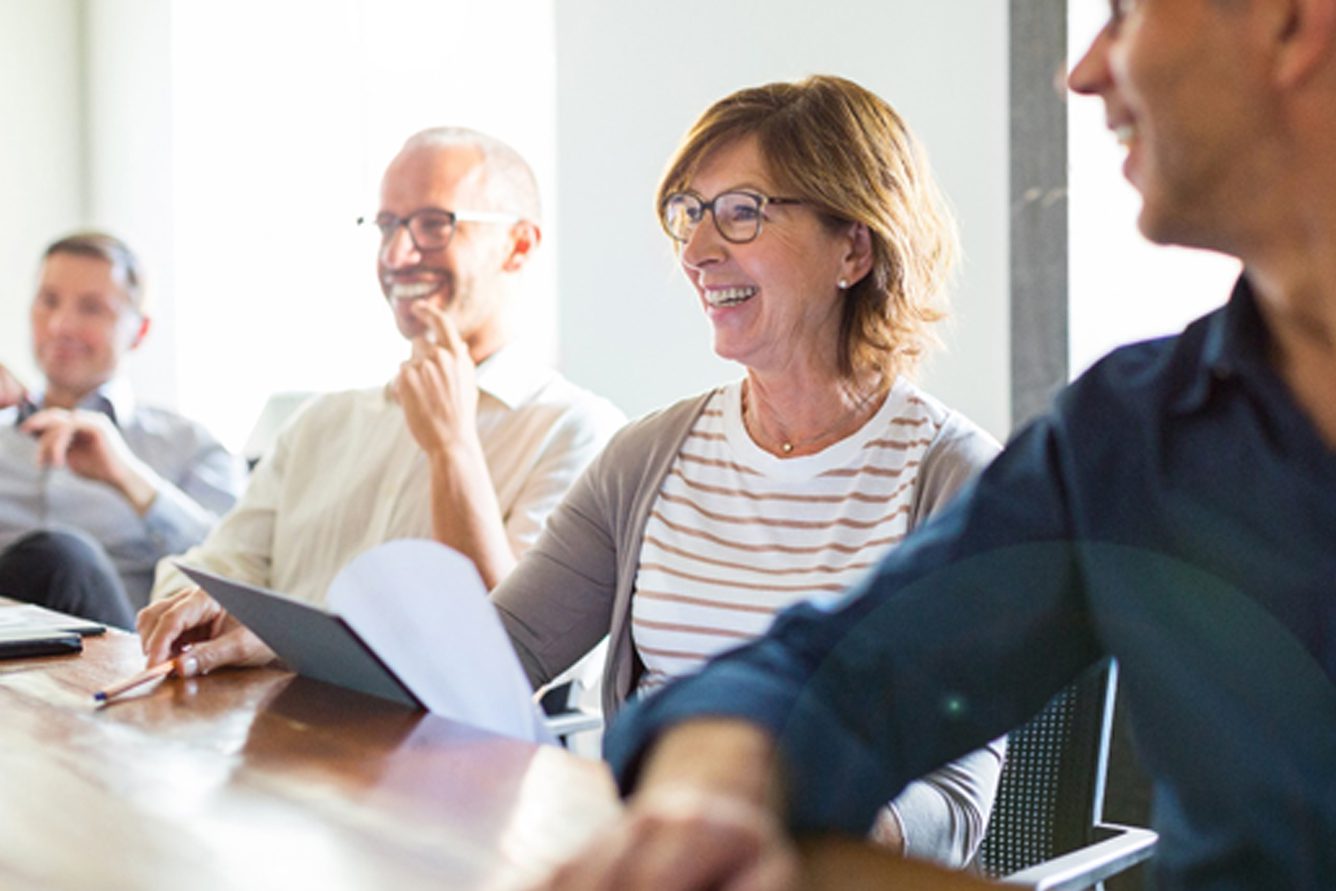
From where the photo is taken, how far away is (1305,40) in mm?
734

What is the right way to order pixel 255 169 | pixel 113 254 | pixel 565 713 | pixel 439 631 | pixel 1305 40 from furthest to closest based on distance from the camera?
pixel 255 169 < pixel 113 254 < pixel 565 713 < pixel 439 631 < pixel 1305 40

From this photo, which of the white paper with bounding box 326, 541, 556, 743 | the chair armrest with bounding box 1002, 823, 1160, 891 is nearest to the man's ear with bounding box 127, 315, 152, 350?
the white paper with bounding box 326, 541, 556, 743

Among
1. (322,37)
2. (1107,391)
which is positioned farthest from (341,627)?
(322,37)

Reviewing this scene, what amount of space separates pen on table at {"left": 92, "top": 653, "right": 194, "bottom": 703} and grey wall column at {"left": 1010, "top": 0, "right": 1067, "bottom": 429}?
1602mm

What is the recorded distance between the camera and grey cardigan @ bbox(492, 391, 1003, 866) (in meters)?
1.62

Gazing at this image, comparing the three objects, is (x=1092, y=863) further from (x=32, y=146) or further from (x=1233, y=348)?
(x=32, y=146)

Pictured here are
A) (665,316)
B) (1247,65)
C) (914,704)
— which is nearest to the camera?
(1247,65)

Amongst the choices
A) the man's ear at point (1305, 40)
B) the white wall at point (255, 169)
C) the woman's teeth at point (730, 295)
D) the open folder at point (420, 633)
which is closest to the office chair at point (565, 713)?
the woman's teeth at point (730, 295)

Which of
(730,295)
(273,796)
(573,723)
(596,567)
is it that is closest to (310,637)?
(273,796)

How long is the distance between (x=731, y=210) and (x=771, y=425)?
0.28m

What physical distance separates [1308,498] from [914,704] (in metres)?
0.25

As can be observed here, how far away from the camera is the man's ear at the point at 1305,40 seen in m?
0.73

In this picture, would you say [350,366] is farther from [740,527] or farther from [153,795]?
[153,795]

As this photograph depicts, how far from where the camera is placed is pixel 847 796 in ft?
2.61
